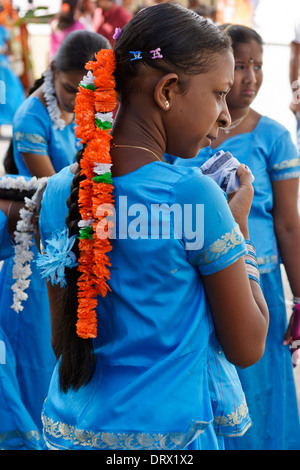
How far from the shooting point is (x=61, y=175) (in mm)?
1415

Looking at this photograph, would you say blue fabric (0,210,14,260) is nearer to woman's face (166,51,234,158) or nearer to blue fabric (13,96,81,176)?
blue fabric (13,96,81,176)

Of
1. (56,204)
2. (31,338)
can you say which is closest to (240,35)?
(56,204)

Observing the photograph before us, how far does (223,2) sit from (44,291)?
31.2ft

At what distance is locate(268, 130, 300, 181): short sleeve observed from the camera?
2396mm

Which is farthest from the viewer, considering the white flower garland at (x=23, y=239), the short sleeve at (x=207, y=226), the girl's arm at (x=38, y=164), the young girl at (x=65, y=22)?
the young girl at (x=65, y=22)

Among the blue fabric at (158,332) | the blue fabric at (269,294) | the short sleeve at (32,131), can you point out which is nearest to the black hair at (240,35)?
the blue fabric at (269,294)

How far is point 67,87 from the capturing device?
3135mm

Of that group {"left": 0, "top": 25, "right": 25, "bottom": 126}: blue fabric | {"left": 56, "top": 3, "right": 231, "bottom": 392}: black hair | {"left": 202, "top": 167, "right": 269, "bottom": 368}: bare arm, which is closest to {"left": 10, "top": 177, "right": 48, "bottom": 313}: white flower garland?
{"left": 56, "top": 3, "right": 231, "bottom": 392}: black hair

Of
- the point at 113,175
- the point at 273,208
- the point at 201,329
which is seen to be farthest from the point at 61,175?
the point at 273,208

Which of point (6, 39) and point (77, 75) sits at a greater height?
point (77, 75)

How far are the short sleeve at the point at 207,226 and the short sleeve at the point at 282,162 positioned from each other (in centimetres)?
125

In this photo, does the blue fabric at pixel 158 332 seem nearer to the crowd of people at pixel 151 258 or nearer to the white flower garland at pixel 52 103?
the crowd of people at pixel 151 258

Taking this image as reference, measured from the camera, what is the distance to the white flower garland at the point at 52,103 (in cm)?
325

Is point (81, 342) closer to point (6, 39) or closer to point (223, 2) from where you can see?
point (6, 39)
